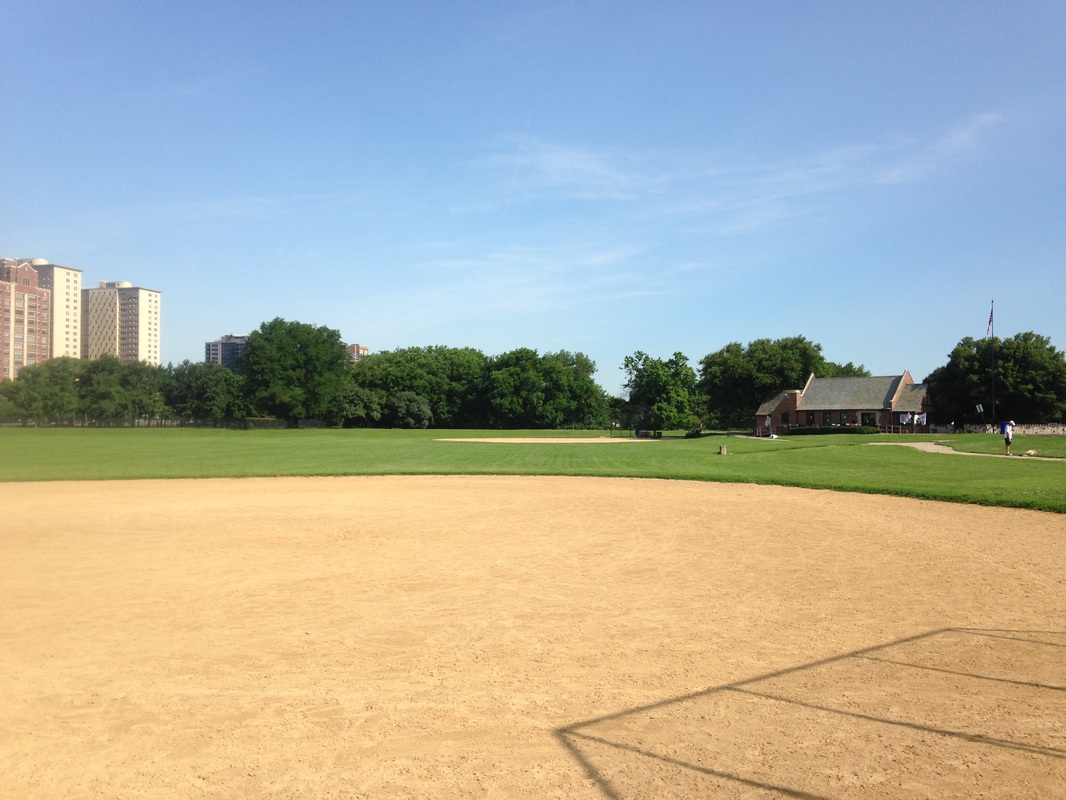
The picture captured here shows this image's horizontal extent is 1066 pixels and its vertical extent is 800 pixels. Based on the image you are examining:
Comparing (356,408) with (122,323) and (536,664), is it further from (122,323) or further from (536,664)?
(536,664)

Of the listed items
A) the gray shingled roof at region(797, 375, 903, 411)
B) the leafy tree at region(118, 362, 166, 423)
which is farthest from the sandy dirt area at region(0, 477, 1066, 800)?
the gray shingled roof at region(797, 375, 903, 411)

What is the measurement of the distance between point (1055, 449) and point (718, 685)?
4198 cm

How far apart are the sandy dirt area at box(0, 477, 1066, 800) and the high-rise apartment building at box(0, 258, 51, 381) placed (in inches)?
670

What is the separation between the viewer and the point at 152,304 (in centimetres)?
8275

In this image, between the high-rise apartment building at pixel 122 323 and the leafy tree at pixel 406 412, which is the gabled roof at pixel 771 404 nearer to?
the leafy tree at pixel 406 412

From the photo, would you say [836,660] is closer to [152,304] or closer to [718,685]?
[718,685]

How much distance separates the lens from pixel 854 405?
8856 centimetres

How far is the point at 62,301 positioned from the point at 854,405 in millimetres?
83351

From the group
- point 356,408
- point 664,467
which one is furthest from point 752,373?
point 664,467

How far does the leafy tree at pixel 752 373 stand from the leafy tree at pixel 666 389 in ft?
37.5

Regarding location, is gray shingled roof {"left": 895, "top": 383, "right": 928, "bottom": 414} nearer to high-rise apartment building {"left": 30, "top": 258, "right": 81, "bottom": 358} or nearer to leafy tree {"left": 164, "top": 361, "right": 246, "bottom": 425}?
high-rise apartment building {"left": 30, "top": 258, "right": 81, "bottom": 358}

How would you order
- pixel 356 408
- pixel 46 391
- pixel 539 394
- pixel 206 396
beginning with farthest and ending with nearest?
pixel 539 394 → pixel 356 408 → pixel 206 396 → pixel 46 391

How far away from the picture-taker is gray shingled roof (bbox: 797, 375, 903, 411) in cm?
8706

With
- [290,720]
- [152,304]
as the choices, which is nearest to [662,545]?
[290,720]
